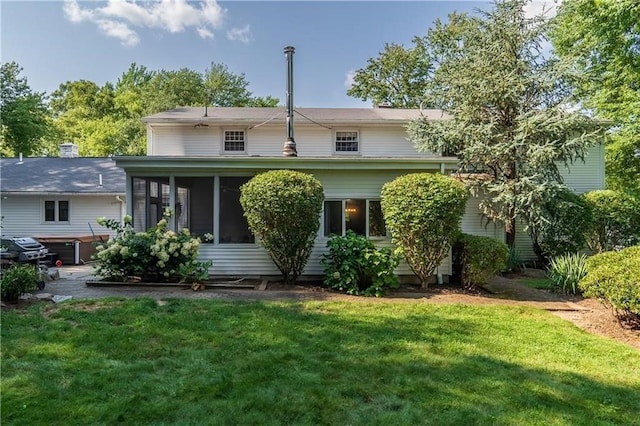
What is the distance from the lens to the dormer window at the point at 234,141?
14.5 metres

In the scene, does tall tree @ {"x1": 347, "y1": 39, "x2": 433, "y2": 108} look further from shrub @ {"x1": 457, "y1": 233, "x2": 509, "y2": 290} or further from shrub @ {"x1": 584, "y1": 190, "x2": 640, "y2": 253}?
shrub @ {"x1": 457, "y1": 233, "x2": 509, "y2": 290}

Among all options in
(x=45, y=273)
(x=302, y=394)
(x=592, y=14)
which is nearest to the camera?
(x=302, y=394)

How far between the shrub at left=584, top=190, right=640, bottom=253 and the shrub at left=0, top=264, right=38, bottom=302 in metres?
13.7

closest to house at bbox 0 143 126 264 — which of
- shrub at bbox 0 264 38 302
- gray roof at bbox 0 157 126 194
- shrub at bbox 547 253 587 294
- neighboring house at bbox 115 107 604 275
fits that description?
gray roof at bbox 0 157 126 194

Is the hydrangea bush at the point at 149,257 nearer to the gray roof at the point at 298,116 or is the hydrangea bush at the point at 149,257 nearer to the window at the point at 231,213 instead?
the window at the point at 231,213

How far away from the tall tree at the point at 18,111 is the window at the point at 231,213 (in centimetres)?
1793

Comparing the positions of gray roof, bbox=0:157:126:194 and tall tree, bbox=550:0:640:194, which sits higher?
tall tree, bbox=550:0:640:194

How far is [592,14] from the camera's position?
46.9 feet

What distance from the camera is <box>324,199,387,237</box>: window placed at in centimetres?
892

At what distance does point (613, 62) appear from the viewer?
15633 millimetres

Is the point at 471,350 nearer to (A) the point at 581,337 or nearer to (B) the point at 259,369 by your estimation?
(A) the point at 581,337

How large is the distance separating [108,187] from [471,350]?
15.8 meters

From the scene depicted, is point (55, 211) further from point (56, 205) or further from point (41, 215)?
point (41, 215)

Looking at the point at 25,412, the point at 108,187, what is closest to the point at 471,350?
the point at 25,412
